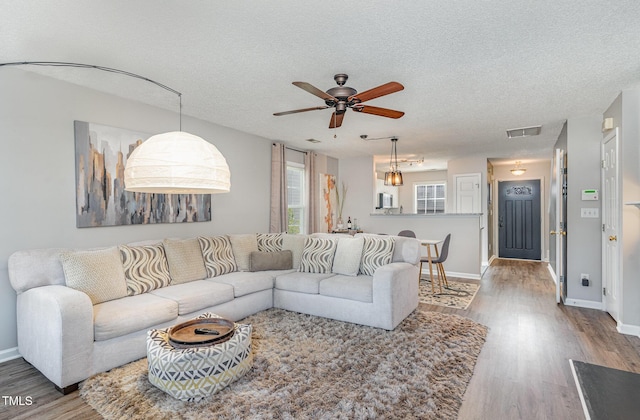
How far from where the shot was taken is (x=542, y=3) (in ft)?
6.25

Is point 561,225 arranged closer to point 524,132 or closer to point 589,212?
point 589,212

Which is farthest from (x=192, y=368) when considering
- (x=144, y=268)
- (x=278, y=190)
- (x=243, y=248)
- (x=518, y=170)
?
(x=518, y=170)

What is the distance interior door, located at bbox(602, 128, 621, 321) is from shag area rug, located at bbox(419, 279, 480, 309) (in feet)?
4.89

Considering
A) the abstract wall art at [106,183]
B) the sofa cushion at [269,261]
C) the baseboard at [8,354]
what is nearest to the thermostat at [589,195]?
the sofa cushion at [269,261]

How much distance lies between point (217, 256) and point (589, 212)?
15.4 ft

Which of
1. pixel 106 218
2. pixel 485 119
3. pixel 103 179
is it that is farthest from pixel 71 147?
pixel 485 119

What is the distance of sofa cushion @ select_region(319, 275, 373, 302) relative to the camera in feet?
11.1

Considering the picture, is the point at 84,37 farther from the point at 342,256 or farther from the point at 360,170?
the point at 360,170

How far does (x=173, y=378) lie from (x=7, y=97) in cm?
273

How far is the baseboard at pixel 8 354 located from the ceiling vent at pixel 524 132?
20.6 ft

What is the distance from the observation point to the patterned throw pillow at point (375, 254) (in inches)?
149

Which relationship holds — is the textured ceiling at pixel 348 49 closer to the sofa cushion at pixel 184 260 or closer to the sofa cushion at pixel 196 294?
the sofa cushion at pixel 184 260

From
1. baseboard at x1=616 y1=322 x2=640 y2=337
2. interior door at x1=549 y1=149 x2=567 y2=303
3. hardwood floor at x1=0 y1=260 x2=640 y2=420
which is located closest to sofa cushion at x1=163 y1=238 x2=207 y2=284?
hardwood floor at x1=0 y1=260 x2=640 y2=420

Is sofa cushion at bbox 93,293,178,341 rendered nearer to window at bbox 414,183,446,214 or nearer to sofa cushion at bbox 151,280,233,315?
sofa cushion at bbox 151,280,233,315
